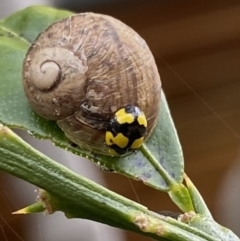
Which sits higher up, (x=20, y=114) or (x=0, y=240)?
(x=20, y=114)

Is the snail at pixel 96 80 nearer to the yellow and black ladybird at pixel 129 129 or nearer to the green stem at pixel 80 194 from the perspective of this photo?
the yellow and black ladybird at pixel 129 129

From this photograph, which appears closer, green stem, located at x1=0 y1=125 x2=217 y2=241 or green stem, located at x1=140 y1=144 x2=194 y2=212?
green stem, located at x1=0 y1=125 x2=217 y2=241

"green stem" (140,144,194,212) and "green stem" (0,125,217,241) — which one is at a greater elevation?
"green stem" (0,125,217,241)

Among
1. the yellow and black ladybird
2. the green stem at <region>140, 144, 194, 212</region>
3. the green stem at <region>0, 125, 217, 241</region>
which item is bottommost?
the green stem at <region>140, 144, 194, 212</region>

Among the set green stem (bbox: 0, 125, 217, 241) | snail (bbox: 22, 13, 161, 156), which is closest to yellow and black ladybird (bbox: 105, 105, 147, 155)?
snail (bbox: 22, 13, 161, 156)

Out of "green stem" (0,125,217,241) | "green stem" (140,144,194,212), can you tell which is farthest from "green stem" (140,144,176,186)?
"green stem" (0,125,217,241)

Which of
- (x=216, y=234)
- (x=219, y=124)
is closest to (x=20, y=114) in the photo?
(x=216, y=234)

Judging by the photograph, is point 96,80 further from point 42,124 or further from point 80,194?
point 80,194

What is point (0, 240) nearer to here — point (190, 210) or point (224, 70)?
point (190, 210)

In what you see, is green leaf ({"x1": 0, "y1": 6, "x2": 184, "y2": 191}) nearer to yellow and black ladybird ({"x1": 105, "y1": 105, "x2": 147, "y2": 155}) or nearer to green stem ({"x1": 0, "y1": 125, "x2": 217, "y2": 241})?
yellow and black ladybird ({"x1": 105, "y1": 105, "x2": 147, "y2": 155})
